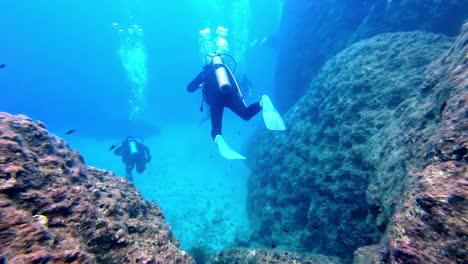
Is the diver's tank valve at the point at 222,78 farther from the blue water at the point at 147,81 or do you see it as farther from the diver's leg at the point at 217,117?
the blue water at the point at 147,81

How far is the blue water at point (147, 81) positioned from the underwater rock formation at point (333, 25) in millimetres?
5473

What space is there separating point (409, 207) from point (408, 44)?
22.7 feet

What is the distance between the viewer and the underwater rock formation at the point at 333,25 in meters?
8.73

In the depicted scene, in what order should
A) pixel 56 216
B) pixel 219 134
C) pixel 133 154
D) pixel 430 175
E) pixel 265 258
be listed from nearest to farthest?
pixel 56 216 < pixel 430 175 < pixel 265 258 < pixel 219 134 < pixel 133 154

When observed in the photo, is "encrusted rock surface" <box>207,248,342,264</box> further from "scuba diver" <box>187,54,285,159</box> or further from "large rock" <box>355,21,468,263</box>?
"scuba diver" <box>187,54,285,159</box>

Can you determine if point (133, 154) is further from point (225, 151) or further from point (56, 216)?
point (56, 216)

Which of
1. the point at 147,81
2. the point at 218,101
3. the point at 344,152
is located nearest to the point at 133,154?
the point at 218,101

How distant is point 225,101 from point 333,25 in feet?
37.7

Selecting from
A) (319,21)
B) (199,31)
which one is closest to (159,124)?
(199,31)

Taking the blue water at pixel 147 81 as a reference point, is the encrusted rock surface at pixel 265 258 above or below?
below

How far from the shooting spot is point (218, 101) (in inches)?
241

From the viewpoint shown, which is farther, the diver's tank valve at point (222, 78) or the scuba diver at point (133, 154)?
the scuba diver at point (133, 154)

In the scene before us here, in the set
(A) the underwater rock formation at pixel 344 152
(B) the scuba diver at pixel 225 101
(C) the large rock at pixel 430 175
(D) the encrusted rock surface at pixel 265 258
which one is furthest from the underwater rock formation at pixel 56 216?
(A) the underwater rock formation at pixel 344 152

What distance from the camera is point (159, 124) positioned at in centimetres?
4659
